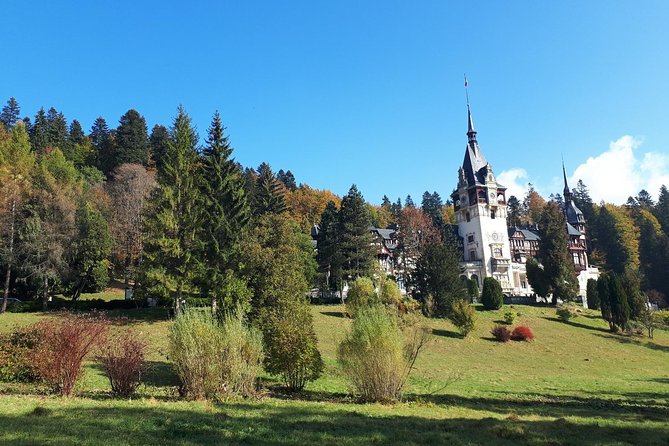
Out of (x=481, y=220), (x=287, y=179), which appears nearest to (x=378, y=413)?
(x=481, y=220)

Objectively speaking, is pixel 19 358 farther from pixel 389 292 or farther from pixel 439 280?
pixel 439 280

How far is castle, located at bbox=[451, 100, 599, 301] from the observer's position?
255 feet

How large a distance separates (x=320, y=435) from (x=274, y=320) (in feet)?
33.2

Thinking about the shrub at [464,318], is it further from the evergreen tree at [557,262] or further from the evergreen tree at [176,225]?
the evergreen tree at [557,262]

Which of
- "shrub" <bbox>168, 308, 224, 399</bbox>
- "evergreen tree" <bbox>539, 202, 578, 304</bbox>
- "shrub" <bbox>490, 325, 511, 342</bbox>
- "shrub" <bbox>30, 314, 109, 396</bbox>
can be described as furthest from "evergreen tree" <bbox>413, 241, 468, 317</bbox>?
"shrub" <bbox>30, 314, 109, 396</bbox>

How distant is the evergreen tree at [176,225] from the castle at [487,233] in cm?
5208

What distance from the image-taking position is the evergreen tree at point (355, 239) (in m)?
50.2

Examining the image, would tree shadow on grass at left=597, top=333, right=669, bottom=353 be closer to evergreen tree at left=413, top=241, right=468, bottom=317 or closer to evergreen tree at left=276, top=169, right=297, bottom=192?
evergreen tree at left=413, top=241, right=468, bottom=317

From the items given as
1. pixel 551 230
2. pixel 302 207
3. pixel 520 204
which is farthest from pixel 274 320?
pixel 520 204

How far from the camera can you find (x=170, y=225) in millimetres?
32469

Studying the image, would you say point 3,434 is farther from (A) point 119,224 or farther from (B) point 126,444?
Result: (A) point 119,224

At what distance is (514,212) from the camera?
125 m

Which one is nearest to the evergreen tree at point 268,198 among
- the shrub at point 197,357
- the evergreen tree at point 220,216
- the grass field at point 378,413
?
the evergreen tree at point 220,216

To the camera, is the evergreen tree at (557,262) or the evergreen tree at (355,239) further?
the evergreen tree at (557,262)
